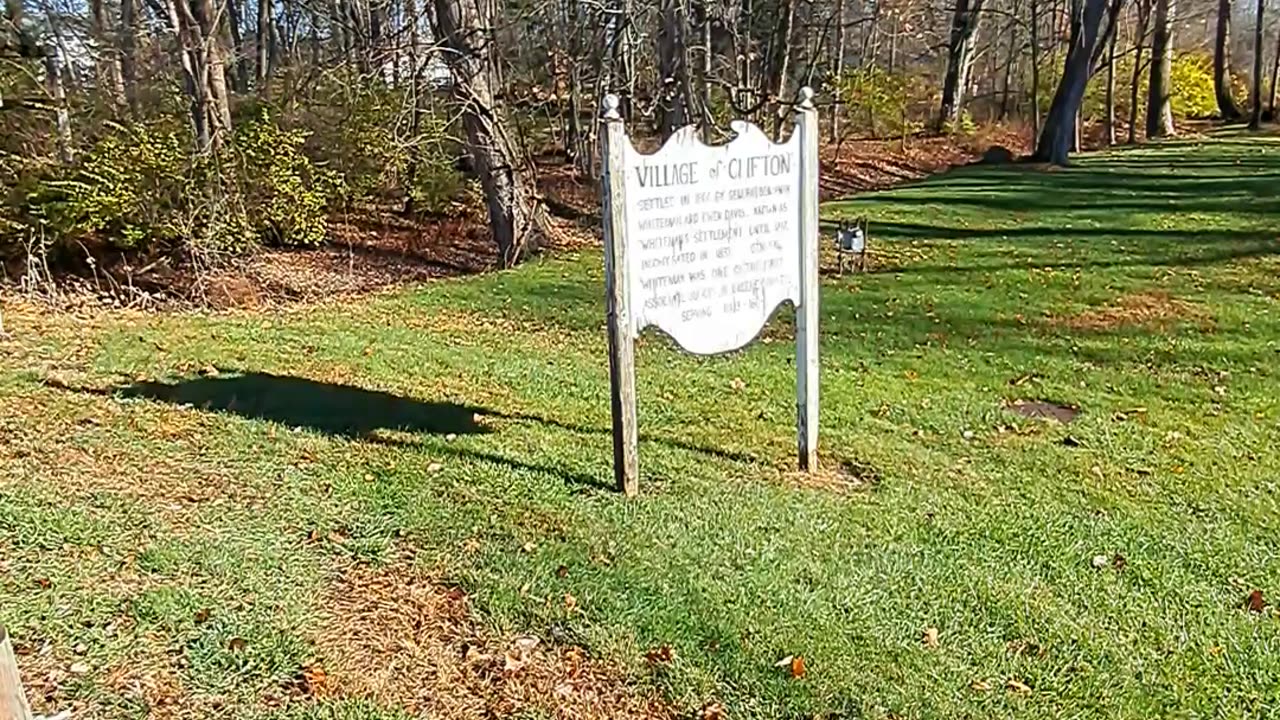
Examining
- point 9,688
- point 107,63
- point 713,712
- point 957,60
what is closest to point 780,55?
point 957,60

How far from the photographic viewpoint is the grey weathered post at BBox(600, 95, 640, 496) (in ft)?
12.9

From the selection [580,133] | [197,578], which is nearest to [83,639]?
[197,578]

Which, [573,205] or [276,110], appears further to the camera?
[573,205]

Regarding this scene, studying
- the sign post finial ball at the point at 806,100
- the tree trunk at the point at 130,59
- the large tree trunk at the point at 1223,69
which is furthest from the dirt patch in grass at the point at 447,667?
the large tree trunk at the point at 1223,69

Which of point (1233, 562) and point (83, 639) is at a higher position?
point (83, 639)

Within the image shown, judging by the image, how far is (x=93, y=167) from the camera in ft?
40.5

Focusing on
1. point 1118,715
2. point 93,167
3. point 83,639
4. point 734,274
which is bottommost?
point 1118,715

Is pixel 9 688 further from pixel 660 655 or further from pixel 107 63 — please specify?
pixel 107 63

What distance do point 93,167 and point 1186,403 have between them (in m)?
12.4

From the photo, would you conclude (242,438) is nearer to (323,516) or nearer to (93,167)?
(323,516)

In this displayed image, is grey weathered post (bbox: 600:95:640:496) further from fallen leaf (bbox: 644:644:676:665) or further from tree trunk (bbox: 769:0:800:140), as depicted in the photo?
tree trunk (bbox: 769:0:800:140)

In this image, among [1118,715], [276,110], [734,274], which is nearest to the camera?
[1118,715]

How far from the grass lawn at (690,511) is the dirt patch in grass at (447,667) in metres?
0.06

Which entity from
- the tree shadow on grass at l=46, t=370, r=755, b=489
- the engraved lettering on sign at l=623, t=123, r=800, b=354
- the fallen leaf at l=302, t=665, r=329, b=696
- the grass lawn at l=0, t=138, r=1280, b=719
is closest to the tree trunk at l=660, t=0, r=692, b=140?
the grass lawn at l=0, t=138, r=1280, b=719
